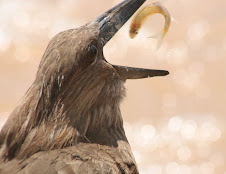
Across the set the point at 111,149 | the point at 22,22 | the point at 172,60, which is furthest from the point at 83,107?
the point at 22,22

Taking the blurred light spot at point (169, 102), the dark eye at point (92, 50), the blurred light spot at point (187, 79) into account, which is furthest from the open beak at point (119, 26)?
the blurred light spot at point (187, 79)

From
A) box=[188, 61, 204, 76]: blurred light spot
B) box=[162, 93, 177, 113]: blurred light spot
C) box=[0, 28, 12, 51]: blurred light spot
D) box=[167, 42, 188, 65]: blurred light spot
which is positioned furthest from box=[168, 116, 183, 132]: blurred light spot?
box=[0, 28, 12, 51]: blurred light spot

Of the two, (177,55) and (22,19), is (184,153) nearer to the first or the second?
(177,55)

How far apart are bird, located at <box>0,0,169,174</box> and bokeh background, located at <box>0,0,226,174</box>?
93.4 inches

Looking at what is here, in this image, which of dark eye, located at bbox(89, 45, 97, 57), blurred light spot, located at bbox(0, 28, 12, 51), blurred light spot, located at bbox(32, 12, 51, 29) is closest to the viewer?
dark eye, located at bbox(89, 45, 97, 57)

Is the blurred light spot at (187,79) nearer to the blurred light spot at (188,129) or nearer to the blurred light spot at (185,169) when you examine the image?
the blurred light spot at (188,129)

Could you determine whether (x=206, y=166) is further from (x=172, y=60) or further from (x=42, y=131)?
(x=42, y=131)

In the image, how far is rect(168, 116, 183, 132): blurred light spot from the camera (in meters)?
7.30

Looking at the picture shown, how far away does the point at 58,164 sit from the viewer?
3.90m

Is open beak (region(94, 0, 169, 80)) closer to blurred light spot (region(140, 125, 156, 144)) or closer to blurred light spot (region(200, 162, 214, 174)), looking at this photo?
blurred light spot (region(200, 162, 214, 174))

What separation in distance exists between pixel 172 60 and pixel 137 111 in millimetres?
635

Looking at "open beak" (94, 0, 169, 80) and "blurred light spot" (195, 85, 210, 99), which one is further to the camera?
"blurred light spot" (195, 85, 210, 99)

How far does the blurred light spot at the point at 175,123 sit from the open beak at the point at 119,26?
2863 millimetres

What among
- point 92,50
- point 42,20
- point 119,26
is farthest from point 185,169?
point 92,50
